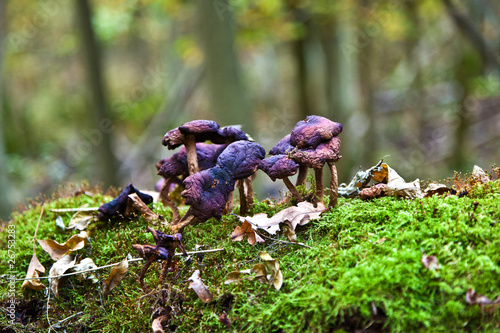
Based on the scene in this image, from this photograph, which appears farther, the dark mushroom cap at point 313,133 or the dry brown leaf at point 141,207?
the dry brown leaf at point 141,207

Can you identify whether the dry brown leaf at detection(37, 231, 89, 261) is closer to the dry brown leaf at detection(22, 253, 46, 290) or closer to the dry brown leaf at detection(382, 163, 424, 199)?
the dry brown leaf at detection(22, 253, 46, 290)

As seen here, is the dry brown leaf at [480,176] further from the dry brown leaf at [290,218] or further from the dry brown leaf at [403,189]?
the dry brown leaf at [290,218]

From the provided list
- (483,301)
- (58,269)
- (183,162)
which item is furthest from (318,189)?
(58,269)

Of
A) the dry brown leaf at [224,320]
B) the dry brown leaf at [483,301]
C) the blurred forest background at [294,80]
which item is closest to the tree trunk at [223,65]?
the blurred forest background at [294,80]

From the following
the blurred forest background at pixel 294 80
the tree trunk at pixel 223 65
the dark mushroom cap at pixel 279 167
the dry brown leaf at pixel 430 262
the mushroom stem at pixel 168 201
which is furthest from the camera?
the blurred forest background at pixel 294 80

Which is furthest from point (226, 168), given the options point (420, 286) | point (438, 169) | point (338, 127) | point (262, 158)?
point (438, 169)

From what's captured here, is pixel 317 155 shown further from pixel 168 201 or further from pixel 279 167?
pixel 168 201

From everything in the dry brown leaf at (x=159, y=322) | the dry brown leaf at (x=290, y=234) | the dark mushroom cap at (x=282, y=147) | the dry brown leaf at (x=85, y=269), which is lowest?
the dry brown leaf at (x=159, y=322)

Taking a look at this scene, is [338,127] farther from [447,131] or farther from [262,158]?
[447,131]
